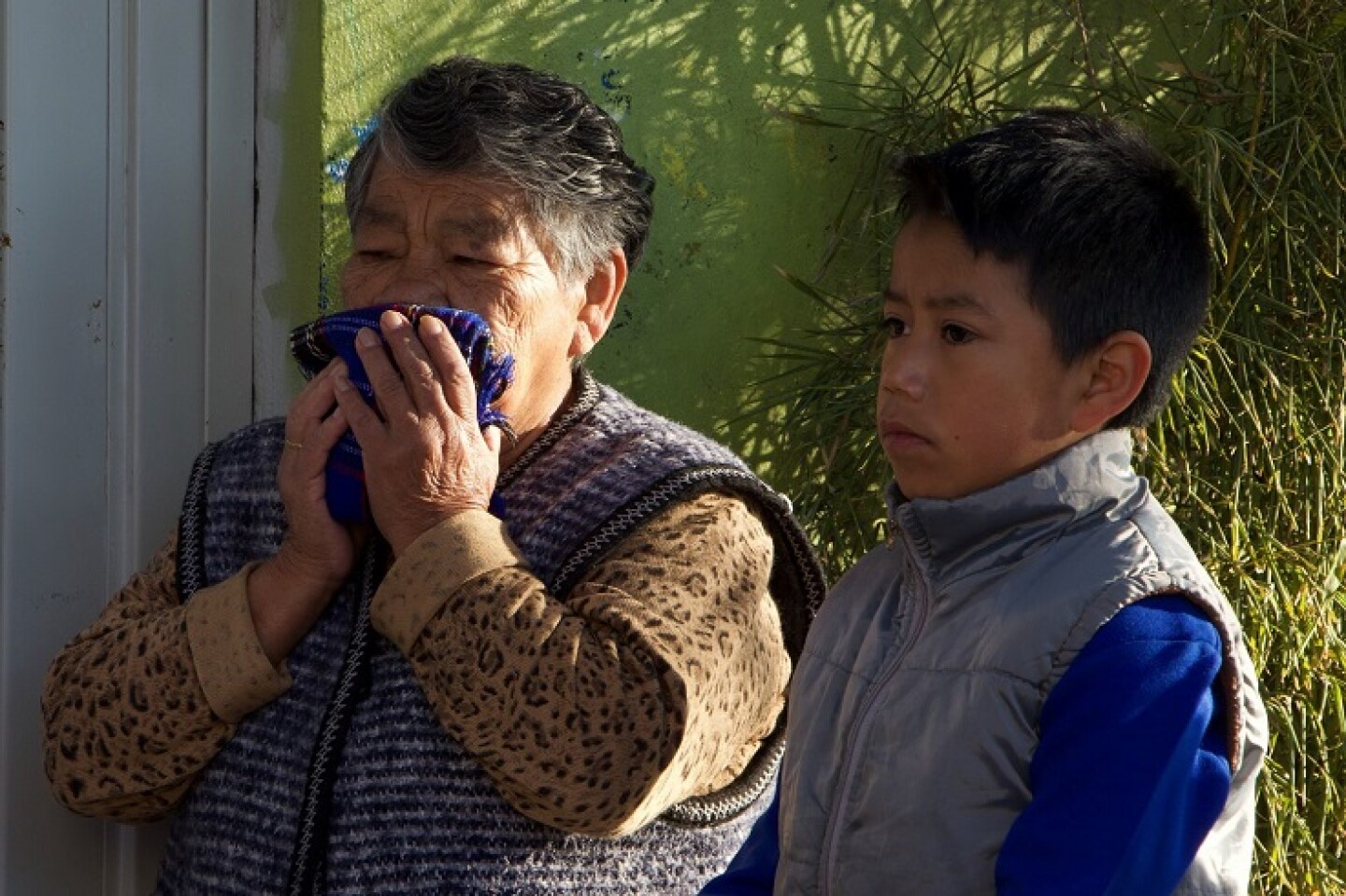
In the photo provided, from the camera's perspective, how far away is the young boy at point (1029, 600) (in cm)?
150

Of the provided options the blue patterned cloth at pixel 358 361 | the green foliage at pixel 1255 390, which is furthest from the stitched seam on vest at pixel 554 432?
the green foliage at pixel 1255 390

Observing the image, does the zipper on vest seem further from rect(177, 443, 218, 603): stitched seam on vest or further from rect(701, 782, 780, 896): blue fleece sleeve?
rect(177, 443, 218, 603): stitched seam on vest

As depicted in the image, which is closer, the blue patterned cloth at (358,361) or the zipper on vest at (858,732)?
the zipper on vest at (858,732)

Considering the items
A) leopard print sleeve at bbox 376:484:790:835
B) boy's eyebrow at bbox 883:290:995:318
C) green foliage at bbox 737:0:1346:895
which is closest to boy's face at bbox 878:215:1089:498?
boy's eyebrow at bbox 883:290:995:318

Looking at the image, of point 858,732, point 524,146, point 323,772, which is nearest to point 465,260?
point 524,146

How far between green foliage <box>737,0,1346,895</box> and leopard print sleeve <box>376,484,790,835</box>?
851mm

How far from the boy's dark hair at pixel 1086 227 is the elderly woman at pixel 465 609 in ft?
1.91

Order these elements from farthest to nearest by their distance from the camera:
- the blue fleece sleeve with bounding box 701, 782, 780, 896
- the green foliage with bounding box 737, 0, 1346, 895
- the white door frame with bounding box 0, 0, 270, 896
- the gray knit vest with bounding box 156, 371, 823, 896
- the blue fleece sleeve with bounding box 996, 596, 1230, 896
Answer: the green foliage with bounding box 737, 0, 1346, 895 → the white door frame with bounding box 0, 0, 270, 896 → the gray knit vest with bounding box 156, 371, 823, 896 → the blue fleece sleeve with bounding box 701, 782, 780, 896 → the blue fleece sleeve with bounding box 996, 596, 1230, 896

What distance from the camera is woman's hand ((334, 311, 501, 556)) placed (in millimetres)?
2051

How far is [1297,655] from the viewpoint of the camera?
2.76 m

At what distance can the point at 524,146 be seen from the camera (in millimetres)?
2234

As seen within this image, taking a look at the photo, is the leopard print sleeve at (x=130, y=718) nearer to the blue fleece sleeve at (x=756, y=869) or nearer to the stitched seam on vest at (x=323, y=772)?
the stitched seam on vest at (x=323, y=772)

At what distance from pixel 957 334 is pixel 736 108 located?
1351mm

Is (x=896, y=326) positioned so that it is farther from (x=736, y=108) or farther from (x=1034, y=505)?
(x=736, y=108)
